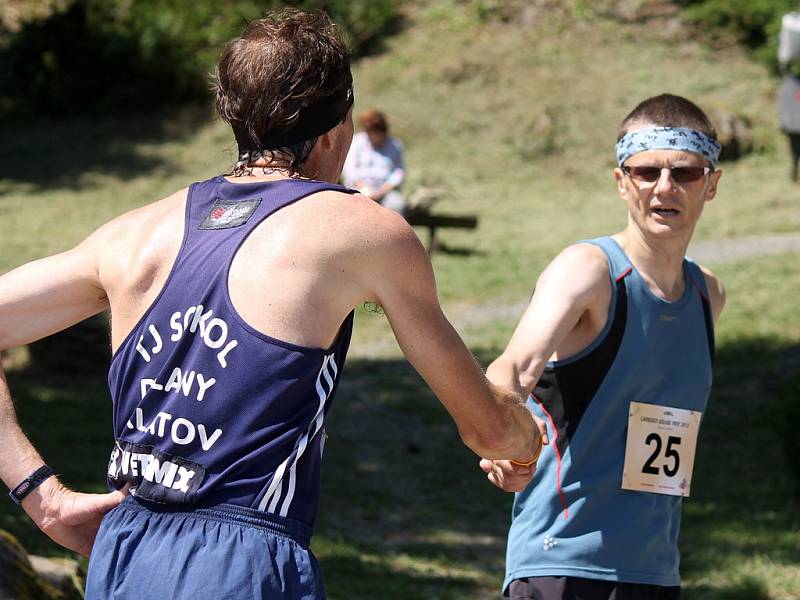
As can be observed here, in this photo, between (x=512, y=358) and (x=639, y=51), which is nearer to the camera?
(x=512, y=358)

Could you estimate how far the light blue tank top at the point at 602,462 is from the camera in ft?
11.0

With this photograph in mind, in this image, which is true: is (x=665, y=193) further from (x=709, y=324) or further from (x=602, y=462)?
(x=602, y=462)

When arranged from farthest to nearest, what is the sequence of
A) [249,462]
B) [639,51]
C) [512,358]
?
1. [639,51]
2. [512,358]
3. [249,462]

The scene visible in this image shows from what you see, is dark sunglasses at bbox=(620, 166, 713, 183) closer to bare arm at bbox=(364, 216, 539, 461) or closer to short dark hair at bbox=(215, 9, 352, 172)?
bare arm at bbox=(364, 216, 539, 461)

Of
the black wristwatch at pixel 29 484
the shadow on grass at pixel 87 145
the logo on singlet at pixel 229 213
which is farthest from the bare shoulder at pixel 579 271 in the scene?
the shadow on grass at pixel 87 145

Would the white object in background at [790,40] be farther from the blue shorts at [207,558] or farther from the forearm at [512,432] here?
the blue shorts at [207,558]

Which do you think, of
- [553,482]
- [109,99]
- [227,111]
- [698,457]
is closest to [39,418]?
[698,457]

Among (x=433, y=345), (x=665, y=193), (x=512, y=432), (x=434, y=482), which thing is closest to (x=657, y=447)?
(x=665, y=193)

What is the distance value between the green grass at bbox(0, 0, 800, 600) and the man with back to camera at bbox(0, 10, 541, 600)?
1.47 ft

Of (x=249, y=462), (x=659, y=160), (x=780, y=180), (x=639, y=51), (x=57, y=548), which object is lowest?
(x=57, y=548)

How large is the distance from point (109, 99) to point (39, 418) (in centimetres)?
1581

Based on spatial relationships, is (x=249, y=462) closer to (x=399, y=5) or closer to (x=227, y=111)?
(x=227, y=111)

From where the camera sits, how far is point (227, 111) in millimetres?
2318

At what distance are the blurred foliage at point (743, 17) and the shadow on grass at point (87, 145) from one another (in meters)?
9.35
